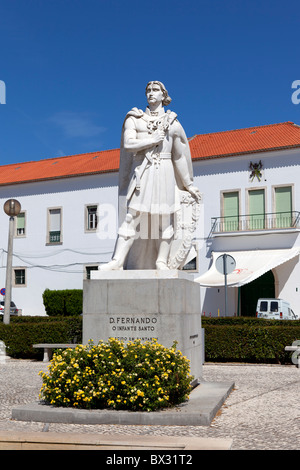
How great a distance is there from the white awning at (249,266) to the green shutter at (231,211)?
154 centimetres

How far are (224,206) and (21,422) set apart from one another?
25.0 meters

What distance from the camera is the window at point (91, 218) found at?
34.0 meters

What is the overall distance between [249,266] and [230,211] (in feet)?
12.1

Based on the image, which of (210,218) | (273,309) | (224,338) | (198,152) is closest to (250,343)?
(224,338)

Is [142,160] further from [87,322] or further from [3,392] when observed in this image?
[3,392]

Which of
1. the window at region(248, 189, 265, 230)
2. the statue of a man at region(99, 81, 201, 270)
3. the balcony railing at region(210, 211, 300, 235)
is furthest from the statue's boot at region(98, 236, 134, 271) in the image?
the window at region(248, 189, 265, 230)

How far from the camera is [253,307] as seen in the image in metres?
29.5

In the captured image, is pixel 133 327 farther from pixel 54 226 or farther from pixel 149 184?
pixel 54 226

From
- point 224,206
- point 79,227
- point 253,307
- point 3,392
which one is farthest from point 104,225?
point 3,392

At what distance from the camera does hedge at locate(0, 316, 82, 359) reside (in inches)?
543

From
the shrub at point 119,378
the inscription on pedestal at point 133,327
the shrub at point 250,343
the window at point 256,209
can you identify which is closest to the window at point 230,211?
the window at point 256,209

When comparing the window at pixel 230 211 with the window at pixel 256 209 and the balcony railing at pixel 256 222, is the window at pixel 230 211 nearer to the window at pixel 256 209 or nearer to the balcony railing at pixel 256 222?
the balcony railing at pixel 256 222

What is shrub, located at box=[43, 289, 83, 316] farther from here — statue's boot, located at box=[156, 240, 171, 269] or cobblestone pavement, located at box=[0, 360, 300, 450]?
statue's boot, located at box=[156, 240, 171, 269]

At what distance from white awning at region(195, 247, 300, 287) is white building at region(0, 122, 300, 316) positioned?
5 cm
